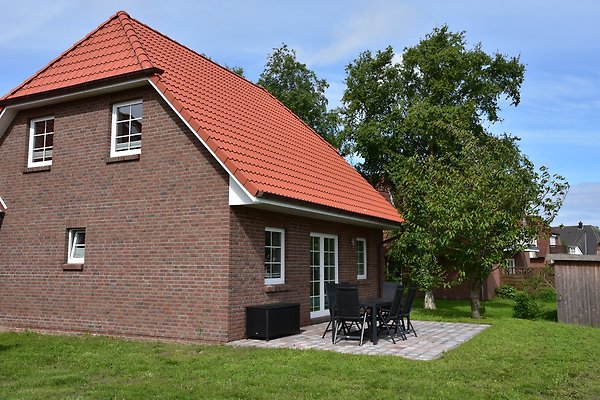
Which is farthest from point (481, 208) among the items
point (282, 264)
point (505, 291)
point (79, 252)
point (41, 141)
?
point (505, 291)

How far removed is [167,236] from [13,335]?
4012 millimetres

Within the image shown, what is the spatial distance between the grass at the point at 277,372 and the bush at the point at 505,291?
66.6ft

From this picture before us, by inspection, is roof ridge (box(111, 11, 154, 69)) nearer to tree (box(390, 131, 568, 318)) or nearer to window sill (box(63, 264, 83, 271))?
window sill (box(63, 264, 83, 271))

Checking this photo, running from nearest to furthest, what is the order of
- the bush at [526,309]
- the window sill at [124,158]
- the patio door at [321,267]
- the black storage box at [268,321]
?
the black storage box at [268,321]
the window sill at [124,158]
the patio door at [321,267]
the bush at [526,309]

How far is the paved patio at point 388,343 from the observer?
9.27 metres

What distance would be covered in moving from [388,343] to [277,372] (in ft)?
11.5

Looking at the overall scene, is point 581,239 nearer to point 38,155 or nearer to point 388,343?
point 388,343

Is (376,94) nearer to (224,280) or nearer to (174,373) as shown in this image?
(224,280)

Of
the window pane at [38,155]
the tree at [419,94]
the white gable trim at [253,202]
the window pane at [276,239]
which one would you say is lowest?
the window pane at [276,239]

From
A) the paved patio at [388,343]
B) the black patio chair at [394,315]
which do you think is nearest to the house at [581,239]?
the paved patio at [388,343]

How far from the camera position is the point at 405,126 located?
2333 centimetres

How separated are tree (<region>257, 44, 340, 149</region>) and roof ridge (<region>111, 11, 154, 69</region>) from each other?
1718 centimetres

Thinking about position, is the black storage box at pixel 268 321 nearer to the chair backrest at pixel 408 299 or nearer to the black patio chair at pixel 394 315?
the black patio chair at pixel 394 315

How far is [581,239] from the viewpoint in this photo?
2739 inches
